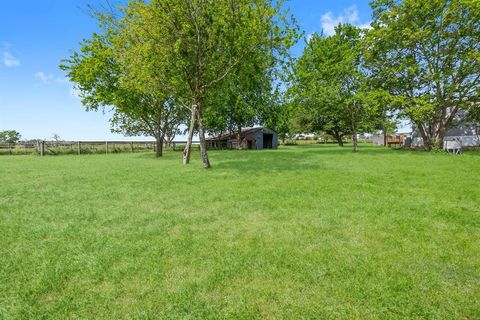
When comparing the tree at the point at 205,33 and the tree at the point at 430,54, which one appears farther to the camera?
the tree at the point at 430,54

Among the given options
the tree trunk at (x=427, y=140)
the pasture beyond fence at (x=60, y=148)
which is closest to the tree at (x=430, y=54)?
the tree trunk at (x=427, y=140)

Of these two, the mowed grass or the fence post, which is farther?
the fence post

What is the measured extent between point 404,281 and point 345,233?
1566 millimetres

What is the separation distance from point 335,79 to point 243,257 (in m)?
27.8

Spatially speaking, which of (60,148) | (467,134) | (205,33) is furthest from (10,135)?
(467,134)

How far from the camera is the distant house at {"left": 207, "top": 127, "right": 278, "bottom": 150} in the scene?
47.1m

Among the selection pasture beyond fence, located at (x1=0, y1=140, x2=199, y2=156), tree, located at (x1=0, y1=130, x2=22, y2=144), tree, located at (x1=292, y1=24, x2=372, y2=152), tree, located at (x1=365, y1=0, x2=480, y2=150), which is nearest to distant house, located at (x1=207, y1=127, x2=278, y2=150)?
tree, located at (x1=292, y1=24, x2=372, y2=152)

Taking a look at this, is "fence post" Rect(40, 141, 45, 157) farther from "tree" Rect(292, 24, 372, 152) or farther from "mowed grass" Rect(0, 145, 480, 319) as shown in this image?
"tree" Rect(292, 24, 372, 152)

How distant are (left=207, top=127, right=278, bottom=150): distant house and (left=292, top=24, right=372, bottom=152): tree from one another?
13.6 meters

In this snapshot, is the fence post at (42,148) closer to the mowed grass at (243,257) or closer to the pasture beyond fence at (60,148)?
the pasture beyond fence at (60,148)

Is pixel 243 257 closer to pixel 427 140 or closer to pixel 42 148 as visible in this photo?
pixel 427 140

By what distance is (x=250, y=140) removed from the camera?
155ft

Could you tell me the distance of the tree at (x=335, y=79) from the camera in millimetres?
27094

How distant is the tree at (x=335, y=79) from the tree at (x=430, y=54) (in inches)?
114
